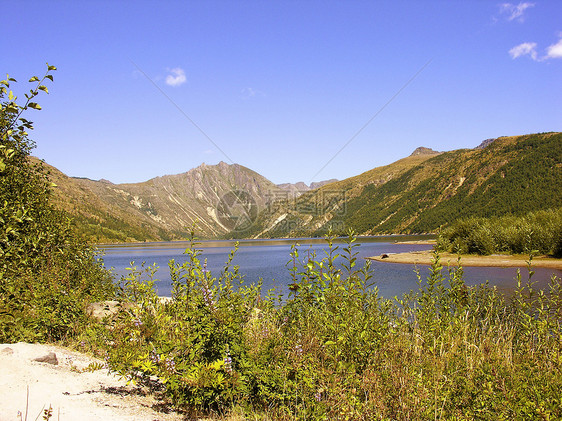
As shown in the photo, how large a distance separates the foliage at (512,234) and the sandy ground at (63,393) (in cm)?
4795

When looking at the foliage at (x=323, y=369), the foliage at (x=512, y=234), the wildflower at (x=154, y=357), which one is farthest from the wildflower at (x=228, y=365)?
the foliage at (x=512, y=234)

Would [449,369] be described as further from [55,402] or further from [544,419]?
[55,402]

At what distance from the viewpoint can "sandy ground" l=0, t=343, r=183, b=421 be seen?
14.9ft

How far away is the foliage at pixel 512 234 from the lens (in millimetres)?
50269

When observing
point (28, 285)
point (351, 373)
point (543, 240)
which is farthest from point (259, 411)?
point (543, 240)

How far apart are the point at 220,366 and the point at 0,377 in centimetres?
320

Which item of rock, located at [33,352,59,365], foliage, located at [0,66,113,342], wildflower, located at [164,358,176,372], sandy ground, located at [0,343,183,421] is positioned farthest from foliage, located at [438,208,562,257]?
rock, located at [33,352,59,365]

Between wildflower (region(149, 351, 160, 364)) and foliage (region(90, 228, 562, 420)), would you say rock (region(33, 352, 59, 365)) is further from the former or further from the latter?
wildflower (region(149, 351, 160, 364))

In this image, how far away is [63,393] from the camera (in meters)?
5.08

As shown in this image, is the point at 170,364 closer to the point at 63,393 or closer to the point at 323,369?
the point at 63,393

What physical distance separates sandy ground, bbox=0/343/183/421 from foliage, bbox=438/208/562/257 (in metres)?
47.9

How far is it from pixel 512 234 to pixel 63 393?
208 ft

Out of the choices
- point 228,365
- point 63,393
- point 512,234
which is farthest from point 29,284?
point 512,234

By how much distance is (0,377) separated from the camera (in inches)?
202
